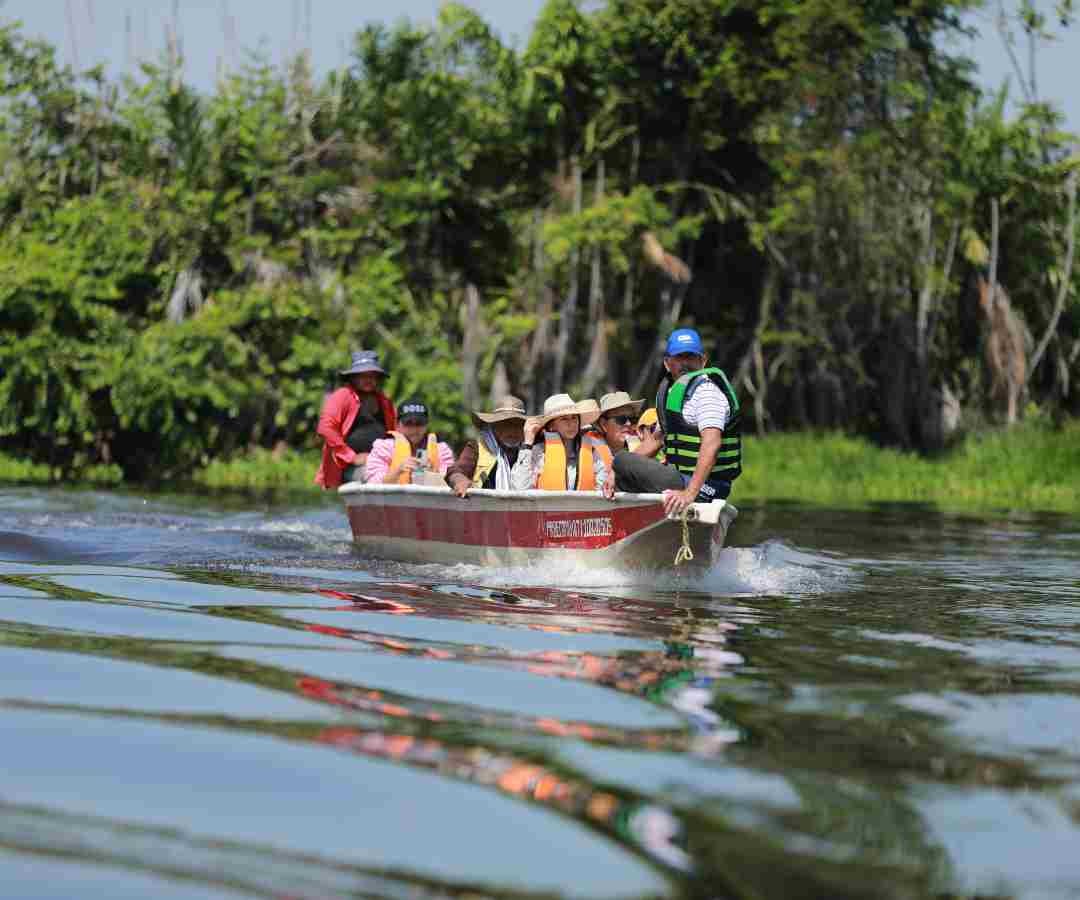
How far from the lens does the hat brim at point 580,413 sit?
36.4 ft

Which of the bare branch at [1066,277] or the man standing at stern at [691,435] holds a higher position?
the bare branch at [1066,277]

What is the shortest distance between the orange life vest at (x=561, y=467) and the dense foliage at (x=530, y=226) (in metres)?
14.6

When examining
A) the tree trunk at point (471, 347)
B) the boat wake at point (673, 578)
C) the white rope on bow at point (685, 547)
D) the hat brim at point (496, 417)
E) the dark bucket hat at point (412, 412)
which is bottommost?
the boat wake at point (673, 578)

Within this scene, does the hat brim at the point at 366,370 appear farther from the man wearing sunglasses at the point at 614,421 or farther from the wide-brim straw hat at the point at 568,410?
the wide-brim straw hat at the point at 568,410

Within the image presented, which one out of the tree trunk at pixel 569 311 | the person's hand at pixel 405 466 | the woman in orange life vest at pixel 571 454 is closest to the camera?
the woman in orange life vest at pixel 571 454

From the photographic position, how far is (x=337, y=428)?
Result: 1477cm

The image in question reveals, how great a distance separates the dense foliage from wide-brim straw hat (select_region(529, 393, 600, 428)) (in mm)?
Result: 14538

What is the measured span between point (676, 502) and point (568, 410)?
1259 mm

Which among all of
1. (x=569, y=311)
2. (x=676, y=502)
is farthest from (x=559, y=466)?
(x=569, y=311)

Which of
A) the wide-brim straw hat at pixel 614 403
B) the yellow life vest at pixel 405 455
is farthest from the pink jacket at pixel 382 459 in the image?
the wide-brim straw hat at pixel 614 403

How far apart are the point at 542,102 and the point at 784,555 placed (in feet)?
51.9

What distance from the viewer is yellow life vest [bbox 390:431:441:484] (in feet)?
43.6

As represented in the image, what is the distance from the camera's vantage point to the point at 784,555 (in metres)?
13.7

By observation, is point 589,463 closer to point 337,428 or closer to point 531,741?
point 337,428
